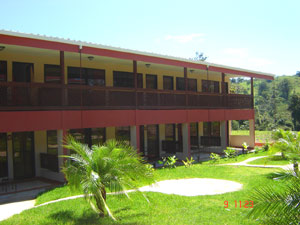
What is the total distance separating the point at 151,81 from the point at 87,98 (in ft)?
21.9

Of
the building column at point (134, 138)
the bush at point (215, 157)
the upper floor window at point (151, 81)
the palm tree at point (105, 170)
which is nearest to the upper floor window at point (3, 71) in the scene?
the building column at point (134, 138)

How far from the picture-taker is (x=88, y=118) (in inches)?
480

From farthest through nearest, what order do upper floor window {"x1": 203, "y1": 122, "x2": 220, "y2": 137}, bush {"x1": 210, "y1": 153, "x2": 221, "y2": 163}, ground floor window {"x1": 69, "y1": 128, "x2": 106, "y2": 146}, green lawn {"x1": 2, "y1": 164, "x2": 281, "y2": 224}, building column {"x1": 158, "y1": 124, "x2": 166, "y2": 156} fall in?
upper floor window {"x1": 203, "y1": 122, "x2": 220, "y2": 137}
building column {"x1": 158, "y1": 124, "x2": 166, "y2": 156}
bush {"x1": 210, "y1": 153, "x2": 221, "y2": 163}
ground floor window {"x1": 69, "y1": 128, "x2": 106, "y2": 146}
green lawn {"x1": 2, "y1": 164, "x2": 281, "y2": 224}

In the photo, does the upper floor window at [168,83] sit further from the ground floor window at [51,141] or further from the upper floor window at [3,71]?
the upper floor window at [3,71]

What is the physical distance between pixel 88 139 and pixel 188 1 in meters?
9.23

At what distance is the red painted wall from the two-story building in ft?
0.10

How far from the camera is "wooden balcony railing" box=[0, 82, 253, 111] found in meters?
10.6

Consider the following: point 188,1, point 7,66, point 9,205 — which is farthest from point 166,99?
point 9,205

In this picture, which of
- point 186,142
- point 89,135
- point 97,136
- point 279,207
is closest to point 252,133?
point 186,142

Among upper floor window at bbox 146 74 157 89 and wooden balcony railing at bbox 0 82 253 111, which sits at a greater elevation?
upper floor window at bbox 146 74 157 89

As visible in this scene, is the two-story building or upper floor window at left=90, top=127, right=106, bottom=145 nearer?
the two-story building

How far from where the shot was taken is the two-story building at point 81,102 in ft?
35.4

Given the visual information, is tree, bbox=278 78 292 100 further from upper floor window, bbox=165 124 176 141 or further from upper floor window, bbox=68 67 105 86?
upper floor window, bbox=68 67 105 86
